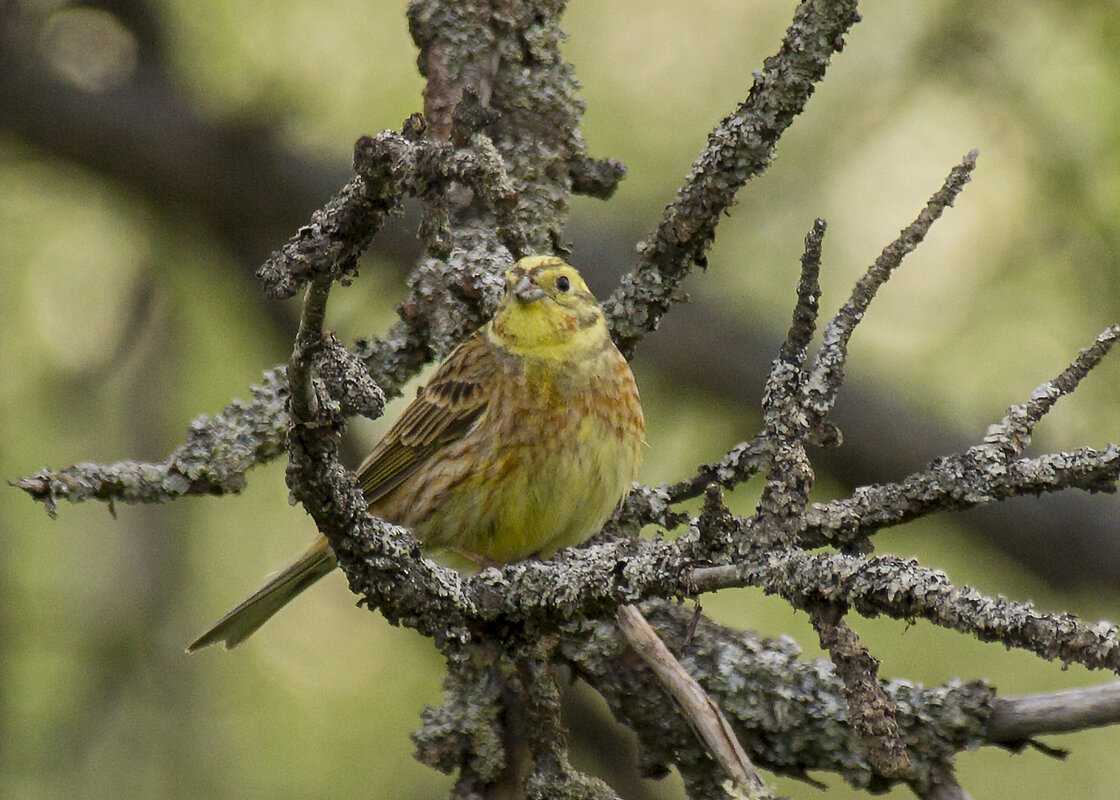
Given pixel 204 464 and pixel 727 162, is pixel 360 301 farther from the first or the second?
pixel 727 162

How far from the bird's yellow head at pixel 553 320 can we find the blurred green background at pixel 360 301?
4.32 feet

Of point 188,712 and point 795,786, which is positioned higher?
point 795,786

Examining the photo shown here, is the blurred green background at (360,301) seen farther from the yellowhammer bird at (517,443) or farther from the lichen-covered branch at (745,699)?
the lichen-covered branch at (745,699)

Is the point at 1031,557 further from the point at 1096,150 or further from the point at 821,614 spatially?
the point at 821,614

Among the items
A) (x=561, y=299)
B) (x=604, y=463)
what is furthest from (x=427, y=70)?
(x=604, y=463)

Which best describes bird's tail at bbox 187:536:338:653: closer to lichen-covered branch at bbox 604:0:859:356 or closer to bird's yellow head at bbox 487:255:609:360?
bird's yellow head at bbox 487:255:609:360

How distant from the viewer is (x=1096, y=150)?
5.91 metres

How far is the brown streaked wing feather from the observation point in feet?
15.4

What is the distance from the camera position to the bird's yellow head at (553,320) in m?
4.40

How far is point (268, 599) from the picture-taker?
190 inches

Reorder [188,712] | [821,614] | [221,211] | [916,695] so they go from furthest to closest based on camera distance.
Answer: [221,211] < [188,712] < [916,695] < [821,614]

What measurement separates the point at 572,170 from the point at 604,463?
1022 millimetres

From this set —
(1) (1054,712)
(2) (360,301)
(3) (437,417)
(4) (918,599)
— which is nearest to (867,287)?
(4) (918,599)

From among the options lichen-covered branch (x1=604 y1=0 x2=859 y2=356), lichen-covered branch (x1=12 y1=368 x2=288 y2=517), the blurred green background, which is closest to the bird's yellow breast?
lichen-covered branch (x1=604 y1=0 x2=859 y2=356)
